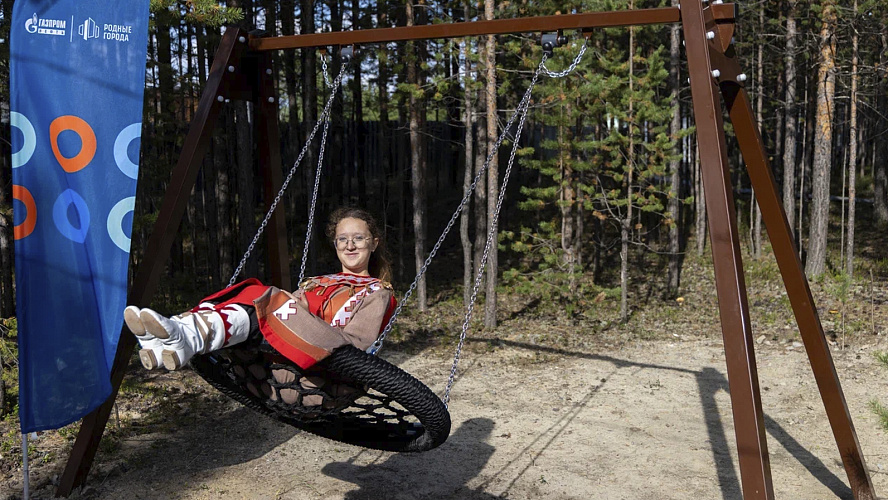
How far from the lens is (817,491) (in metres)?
4.01

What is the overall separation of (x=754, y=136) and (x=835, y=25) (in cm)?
729

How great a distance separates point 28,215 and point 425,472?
97.5 inches

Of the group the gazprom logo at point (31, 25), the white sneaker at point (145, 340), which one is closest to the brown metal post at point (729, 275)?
the white sneaker at point (145, 340)

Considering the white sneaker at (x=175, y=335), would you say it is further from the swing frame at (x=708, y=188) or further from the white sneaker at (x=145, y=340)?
the swing frame at (x=708, y=188)

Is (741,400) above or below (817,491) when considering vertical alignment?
above

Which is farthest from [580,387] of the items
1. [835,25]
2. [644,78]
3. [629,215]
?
[835,25]

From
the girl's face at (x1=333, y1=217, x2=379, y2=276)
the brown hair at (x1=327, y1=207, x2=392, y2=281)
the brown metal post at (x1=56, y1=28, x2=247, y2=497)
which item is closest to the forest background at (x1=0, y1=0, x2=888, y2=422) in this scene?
the brown metal post at (x1=56, y1=28, x2=247, y2=497)

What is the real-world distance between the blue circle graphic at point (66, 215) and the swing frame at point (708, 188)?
37cm

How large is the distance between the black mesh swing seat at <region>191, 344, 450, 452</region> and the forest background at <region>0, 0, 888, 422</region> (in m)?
2.49

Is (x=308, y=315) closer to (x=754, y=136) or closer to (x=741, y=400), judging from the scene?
(x=741, y=400)

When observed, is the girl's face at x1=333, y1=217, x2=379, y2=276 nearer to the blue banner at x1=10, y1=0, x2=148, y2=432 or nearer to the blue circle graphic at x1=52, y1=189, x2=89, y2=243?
the blue banner at x1=10, y1=0, x2=148, y2=432

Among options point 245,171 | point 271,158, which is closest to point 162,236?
point 271,158

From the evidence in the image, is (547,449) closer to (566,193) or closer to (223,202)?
(566,193)

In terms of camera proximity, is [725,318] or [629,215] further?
[629,215]
